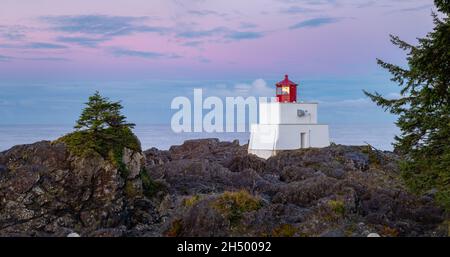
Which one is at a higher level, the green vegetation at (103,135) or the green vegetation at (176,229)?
the green vegetation at (103,135)

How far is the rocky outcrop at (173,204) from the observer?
15531 mm

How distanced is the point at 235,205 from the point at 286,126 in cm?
2721

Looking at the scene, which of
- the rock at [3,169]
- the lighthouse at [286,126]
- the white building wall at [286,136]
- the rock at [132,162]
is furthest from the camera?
the lighthouse at [286,126]

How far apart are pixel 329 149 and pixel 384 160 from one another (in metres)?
3.19

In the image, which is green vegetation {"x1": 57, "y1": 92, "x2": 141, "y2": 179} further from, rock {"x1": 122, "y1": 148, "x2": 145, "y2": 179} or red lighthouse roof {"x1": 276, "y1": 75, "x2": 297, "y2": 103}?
red lighthouse roof {"x1": 276, "y1": 75, "x2": 297, "y2": 103}

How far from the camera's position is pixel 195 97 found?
134 feet

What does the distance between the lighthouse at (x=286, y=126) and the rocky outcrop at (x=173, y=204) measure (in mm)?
17346

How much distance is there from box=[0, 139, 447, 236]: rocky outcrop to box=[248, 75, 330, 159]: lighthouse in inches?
683

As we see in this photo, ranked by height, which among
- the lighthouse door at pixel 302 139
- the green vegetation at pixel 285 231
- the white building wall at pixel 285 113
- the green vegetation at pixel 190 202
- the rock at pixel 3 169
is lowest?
the green vegetation at pixel 285 231

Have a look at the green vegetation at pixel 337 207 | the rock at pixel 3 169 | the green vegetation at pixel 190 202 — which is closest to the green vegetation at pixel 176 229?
the green vegetation at pixel 190 202

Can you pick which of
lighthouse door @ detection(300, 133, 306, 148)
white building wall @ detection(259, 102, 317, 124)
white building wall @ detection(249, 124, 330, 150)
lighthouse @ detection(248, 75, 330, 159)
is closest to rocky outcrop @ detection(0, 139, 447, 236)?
white building wall @ detection(249, 124, 330, 150)

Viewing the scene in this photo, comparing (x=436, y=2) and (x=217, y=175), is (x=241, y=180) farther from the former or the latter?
(x=436, y=2)

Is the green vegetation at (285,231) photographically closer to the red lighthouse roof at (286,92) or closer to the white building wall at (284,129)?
the white building wall at (284,129)
